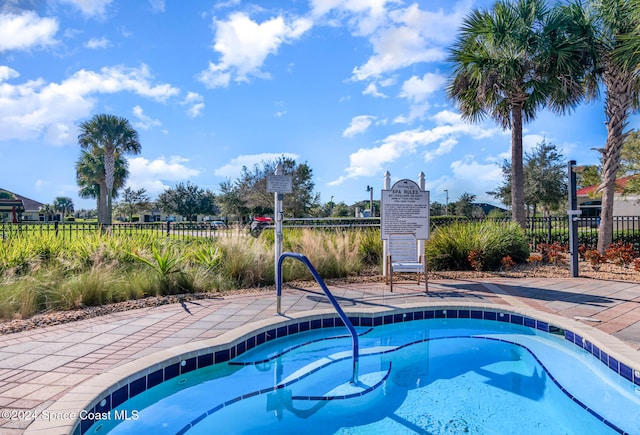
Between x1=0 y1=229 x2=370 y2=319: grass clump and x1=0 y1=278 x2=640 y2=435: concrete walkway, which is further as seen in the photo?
x1=0 y1=229 x2=370 y2=319: grass clump

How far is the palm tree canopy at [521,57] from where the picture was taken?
927 centimetres

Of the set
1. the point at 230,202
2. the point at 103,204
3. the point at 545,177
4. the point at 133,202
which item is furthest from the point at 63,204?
the point at 545,177

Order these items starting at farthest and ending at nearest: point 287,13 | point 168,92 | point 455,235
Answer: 1. point 168,92
2. point 455,235
3. point 287,13

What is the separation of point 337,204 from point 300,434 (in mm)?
39383

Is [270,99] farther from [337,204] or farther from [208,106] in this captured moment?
[337,204]

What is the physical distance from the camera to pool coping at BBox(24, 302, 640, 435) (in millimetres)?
2225

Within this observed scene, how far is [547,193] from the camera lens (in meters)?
21.2

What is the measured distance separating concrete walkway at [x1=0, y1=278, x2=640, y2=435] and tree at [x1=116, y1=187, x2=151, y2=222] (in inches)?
2218

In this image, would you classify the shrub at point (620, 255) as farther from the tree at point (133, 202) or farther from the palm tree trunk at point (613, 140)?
the tree at point (133, 202)

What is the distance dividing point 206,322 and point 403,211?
4274 mm

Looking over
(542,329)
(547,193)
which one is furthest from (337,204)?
(542,329)

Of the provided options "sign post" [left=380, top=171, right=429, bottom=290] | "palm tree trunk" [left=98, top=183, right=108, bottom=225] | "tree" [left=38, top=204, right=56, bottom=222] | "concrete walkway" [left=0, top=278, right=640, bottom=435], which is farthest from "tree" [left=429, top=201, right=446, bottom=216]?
"tree" [left=38, top=204, right=56, bottom=222]

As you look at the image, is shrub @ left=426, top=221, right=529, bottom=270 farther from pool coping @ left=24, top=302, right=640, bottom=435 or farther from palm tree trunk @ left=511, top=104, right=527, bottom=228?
pool coping @ left=24, top=302, right=640, bottom=435

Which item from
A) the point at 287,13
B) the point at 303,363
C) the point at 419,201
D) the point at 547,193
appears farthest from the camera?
the point at 547,193
